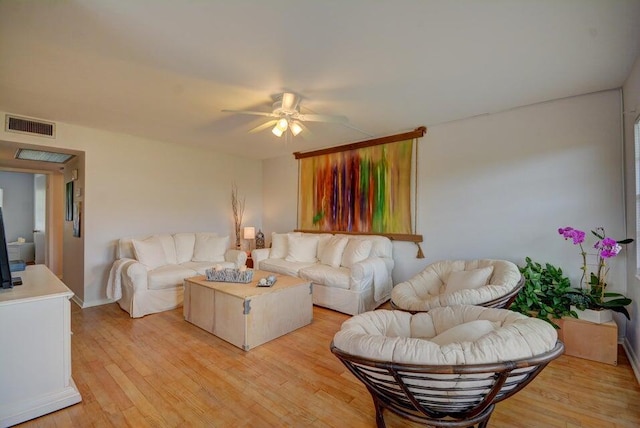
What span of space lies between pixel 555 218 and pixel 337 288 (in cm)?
251

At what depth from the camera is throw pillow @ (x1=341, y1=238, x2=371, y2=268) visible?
381 centimetres

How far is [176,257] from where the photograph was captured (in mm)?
4152

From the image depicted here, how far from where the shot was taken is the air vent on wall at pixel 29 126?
10.3 ft

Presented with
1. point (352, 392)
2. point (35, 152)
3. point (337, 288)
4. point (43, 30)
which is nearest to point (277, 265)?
point (337, 288)

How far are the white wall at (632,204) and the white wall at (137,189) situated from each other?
531 cm

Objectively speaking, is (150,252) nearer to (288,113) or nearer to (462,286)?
(288,113)

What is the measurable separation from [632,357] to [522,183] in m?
1.75

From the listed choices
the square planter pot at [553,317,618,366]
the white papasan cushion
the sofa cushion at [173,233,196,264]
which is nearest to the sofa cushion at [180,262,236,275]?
the sofa cushion at [173,233,196,264]

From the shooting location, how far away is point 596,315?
2.36 metres

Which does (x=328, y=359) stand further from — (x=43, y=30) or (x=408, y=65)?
(x=43, y=30)

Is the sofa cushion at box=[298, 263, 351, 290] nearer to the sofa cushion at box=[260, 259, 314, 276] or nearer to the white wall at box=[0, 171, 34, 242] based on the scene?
the sofa cushion at box=[260, 259, 314, 276]

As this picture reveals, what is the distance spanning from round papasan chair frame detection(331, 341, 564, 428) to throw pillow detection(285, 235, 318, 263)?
9.96ft

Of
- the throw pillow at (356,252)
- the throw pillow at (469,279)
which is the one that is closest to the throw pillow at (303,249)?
the throw pillow at (356,252)

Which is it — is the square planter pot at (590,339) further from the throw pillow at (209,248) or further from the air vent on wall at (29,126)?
the air vent on wall at (29,126)
